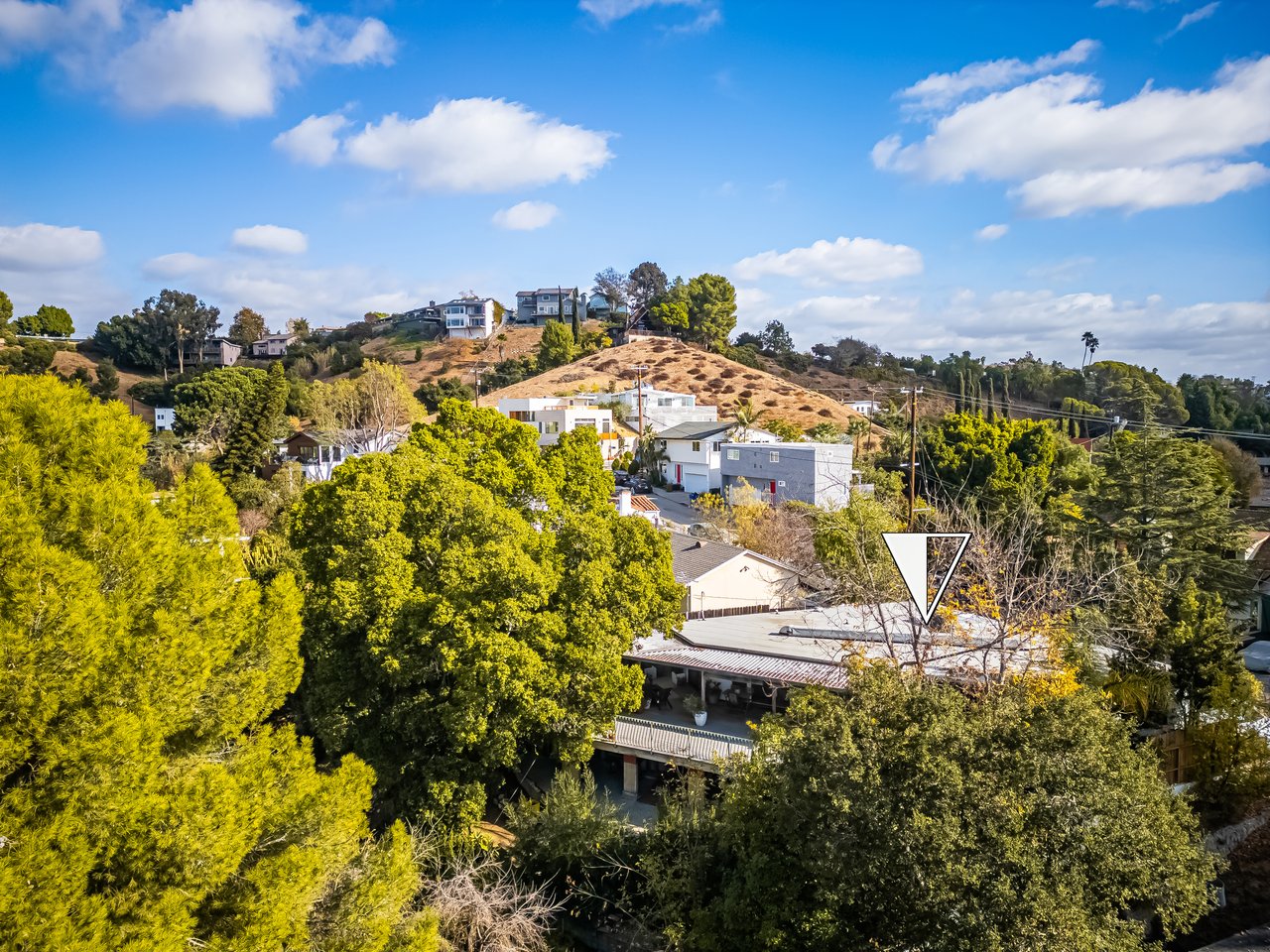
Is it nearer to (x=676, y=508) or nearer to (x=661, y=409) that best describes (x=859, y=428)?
(x=661, y=409)

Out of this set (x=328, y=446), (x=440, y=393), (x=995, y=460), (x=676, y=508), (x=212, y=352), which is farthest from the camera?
(x=212, y=352)

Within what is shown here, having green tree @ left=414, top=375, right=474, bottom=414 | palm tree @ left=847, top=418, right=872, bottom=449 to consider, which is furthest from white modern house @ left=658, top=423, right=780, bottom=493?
green tree @ left=414, top=375, right=474, bottom=414

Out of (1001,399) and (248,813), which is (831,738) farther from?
(1001,399)

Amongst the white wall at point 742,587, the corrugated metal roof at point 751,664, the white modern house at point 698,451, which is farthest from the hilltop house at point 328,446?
the corrugated metal roof at point 751,664

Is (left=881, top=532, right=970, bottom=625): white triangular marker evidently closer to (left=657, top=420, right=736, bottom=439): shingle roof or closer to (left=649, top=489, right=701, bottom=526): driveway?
(left=649, top=489, right=701, bottom=526): driveway

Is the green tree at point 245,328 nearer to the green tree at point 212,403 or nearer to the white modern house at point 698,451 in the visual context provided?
the green tree at point 212,403

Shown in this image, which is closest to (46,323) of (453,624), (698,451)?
(698,451)
